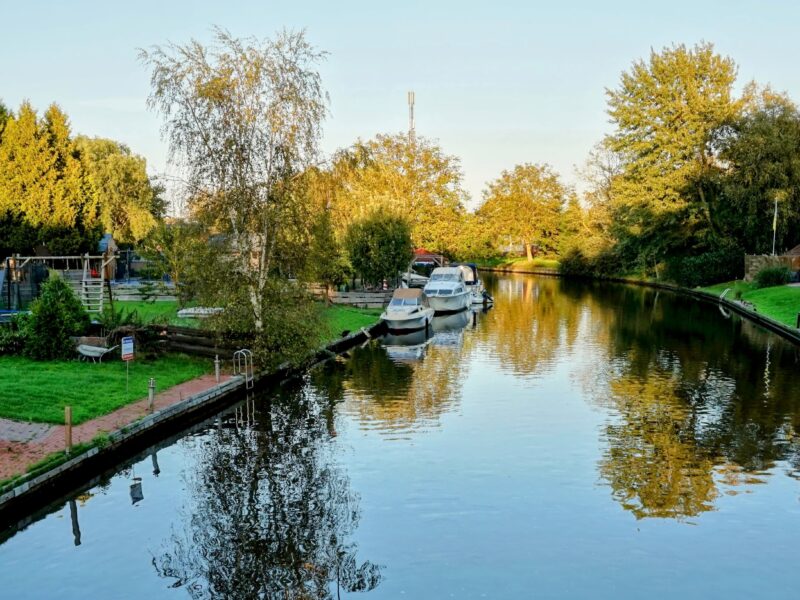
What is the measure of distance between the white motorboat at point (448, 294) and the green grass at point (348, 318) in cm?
398

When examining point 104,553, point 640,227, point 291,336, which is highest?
point 640,227

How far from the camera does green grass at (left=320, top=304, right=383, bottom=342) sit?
35.5 metres

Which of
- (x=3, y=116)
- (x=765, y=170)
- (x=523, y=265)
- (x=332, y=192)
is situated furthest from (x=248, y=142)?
(x=523, y=265)

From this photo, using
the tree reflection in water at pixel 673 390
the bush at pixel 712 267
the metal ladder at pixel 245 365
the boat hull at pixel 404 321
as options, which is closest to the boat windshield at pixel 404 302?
the boat hull at pixel 404 321

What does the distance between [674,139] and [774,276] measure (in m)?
19.0

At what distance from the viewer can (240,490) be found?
14586 mm

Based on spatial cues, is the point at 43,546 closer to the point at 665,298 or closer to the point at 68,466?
the point at 68,466

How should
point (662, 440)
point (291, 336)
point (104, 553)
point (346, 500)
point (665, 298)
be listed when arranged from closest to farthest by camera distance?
point (104, 553) → point (346, 500) → point (662, 440) → point (291, 336) → point (665, 298)

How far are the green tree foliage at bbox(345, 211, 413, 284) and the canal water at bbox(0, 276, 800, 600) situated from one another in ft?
73.5

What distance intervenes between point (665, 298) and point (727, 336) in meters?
24.8

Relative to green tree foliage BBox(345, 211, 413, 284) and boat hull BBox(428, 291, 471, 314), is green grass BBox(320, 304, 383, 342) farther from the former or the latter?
boat hull BBox(428, 291, 471, 314)

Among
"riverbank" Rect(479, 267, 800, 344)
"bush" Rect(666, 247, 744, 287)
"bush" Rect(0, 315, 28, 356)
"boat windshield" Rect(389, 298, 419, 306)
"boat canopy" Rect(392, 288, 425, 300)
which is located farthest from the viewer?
"bush" Rect(666, 247, 744, 287)

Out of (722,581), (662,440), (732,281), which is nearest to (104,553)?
(722,581)

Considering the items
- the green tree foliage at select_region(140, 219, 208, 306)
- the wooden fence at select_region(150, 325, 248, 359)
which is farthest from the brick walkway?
the green tree foliage at select_region(140, 219, 208, 306)
